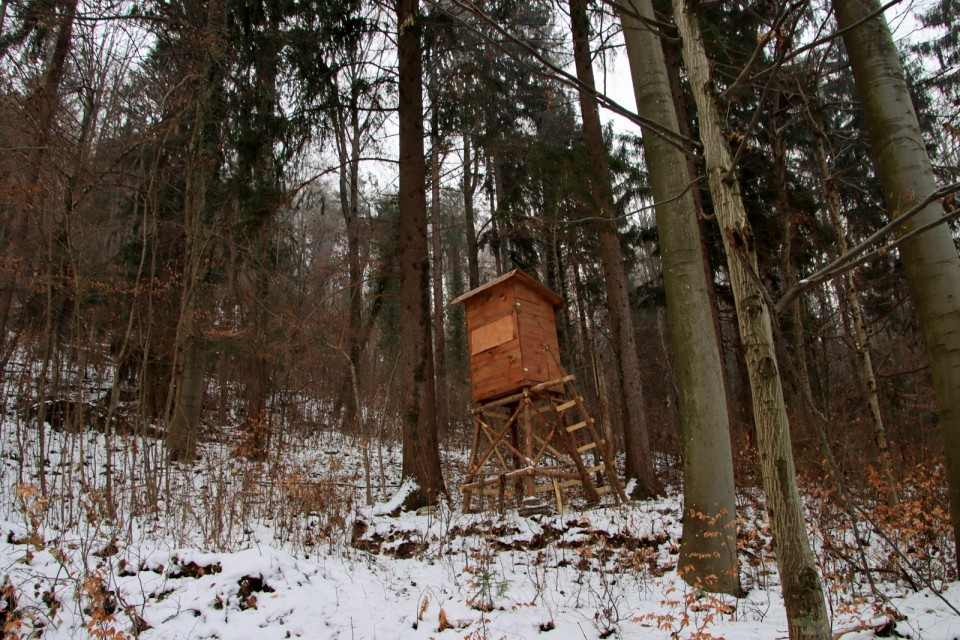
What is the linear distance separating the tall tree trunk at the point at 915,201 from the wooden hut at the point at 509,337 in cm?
499

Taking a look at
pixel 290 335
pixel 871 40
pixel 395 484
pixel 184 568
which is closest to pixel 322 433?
pixel 290 335

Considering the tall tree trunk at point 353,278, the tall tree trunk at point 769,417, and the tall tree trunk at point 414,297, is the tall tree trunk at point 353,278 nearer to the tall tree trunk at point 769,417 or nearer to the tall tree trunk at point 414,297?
the tall tree trunk at point 414,297

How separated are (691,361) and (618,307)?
4977mm

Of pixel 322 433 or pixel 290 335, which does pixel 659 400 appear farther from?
pixel 290 335

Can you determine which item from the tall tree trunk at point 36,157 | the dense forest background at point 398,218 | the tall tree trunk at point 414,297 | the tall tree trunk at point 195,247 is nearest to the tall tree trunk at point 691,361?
the dense forest background at point 398,218

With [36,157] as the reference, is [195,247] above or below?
below

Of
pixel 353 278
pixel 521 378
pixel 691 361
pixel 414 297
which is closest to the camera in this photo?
pixel 691 361

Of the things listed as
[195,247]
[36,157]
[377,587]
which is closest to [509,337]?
[195,247]

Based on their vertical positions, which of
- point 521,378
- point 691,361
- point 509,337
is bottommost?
point 691,361

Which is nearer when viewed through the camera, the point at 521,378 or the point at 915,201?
the point at 915,201

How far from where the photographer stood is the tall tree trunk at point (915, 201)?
383cm

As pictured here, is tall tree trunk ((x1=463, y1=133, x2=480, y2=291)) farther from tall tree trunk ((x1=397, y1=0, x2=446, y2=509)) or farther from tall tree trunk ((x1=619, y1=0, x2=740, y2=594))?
tall tree trunk ((x1=619, y1=0, x2=740, y2=594))

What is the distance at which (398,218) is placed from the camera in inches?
454

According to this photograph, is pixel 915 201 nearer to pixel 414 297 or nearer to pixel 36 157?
pixel 414 297
